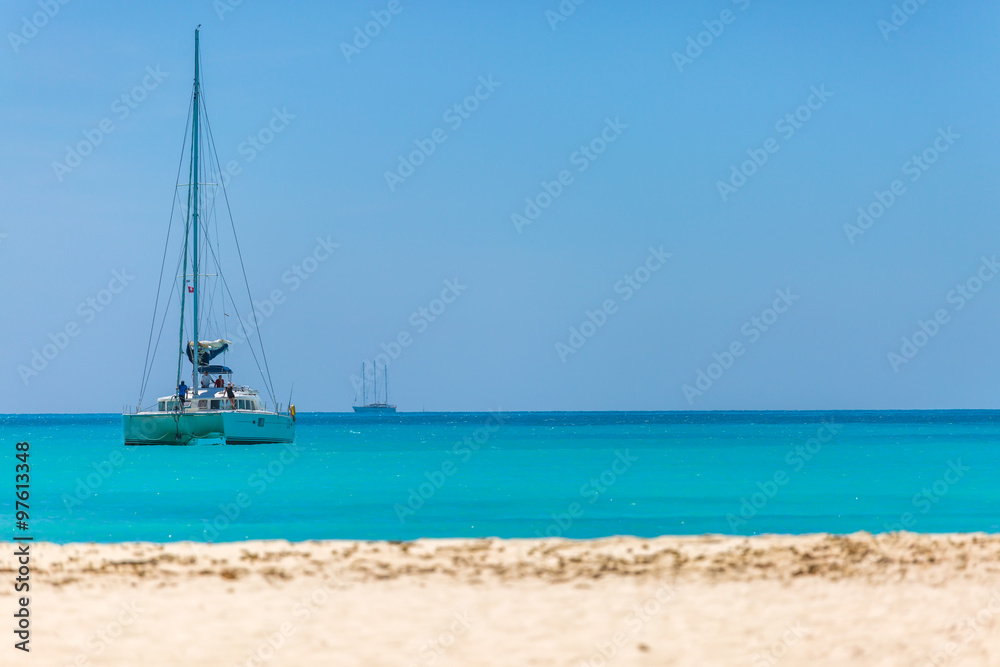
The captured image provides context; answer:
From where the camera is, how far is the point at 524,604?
1236 centimetres

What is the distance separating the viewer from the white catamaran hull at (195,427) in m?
58.8

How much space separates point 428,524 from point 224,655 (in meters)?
15.9

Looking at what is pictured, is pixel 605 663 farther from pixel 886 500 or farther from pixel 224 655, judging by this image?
pixel 886 500

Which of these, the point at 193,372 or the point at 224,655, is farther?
the point at 193,372

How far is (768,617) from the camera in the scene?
446 inches

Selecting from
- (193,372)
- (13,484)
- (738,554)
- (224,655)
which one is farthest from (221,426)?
(224,655)
